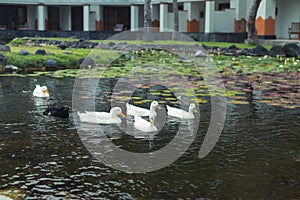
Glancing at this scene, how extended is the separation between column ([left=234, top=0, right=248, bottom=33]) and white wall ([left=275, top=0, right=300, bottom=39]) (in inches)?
83.3

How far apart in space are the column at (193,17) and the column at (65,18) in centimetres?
1145

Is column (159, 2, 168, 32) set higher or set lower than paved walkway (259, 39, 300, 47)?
higher

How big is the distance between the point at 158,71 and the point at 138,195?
1127cm

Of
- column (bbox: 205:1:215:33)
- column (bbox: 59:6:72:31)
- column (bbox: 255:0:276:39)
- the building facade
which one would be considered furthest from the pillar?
column (bbox: 255:0:276:39)

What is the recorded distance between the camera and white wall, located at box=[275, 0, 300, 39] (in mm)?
28344

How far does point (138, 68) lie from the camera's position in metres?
17.1

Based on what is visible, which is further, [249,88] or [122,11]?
[122,11]

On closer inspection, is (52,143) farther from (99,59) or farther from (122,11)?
(122,11)

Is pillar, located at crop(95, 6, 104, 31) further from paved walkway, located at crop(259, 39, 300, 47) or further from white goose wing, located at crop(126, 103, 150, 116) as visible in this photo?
white goose wing, located at crop(126, 103, 150, 116)

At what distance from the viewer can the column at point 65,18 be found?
40.5 m

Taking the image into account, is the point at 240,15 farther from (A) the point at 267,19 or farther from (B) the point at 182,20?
(B) the point at 182,20

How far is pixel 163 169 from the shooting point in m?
6.00

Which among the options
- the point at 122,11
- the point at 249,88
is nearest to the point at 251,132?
the point at 249,88

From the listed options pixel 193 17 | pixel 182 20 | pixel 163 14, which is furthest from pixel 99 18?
pixel 193 17
